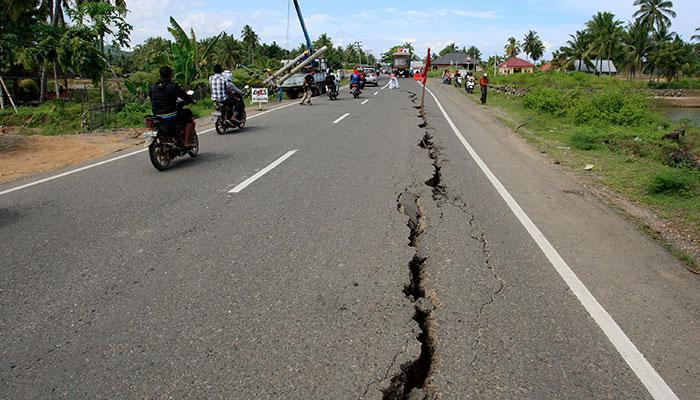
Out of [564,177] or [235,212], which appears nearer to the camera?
[235,212]

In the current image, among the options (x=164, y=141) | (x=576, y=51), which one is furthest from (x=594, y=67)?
(x=164, y=141)

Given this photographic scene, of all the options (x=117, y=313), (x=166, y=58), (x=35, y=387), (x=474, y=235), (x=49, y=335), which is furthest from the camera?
(x=166, y=58)

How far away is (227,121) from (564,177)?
26.8 feet

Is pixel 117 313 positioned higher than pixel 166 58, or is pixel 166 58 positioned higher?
pixel 166 58

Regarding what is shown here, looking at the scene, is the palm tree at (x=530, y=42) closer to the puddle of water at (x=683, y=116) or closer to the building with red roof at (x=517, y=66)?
the building with red roof at (x=517, y=66)

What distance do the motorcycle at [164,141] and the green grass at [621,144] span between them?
7213 millimetres

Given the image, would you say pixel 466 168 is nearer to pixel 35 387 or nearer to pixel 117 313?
pixel 117 313

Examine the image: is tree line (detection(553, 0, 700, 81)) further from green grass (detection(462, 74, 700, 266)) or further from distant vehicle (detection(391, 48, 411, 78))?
green grass (detection(462, 74, 700, 266))

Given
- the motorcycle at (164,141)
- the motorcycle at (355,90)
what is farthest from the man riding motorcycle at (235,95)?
the motorcycle at (355,90)

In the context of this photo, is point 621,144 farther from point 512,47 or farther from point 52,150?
point 512,47

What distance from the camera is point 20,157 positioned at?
1068 centimetres

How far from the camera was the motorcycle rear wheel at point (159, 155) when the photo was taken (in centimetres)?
758

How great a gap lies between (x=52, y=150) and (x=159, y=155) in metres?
5.51

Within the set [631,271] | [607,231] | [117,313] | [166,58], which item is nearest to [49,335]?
[117,313]
